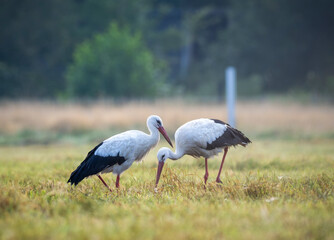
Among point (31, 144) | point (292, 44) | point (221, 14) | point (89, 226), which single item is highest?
point (221, 14)

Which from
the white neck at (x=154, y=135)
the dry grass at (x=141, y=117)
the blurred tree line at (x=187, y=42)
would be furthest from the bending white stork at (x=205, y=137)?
the blurred tree line at (x=187, y=42)

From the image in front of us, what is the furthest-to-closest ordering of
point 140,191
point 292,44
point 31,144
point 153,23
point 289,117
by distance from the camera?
point 153,23 < point 292,44 < point 289,117 < point 31,144 < point 140,191

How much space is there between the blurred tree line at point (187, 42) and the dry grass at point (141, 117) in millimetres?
11415

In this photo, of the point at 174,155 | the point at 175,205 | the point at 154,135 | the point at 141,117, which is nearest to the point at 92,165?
the point at 154,135

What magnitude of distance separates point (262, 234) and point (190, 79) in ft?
123

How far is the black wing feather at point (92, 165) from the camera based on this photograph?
5758 mm

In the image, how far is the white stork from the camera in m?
5.91

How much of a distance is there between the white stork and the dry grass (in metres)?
10.2

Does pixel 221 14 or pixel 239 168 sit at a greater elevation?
pixel 221 14

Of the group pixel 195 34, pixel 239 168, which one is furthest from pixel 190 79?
pixel 239 168

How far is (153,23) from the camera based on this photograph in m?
40.0

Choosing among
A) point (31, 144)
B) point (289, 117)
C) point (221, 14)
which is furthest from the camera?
point (221, 14)

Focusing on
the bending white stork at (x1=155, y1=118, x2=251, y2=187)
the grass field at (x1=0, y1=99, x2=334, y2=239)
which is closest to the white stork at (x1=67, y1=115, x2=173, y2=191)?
the grass field at (x1=0, y1=99, x2=334, y2=239)

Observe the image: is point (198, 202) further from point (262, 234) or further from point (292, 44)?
point (292, 44)
